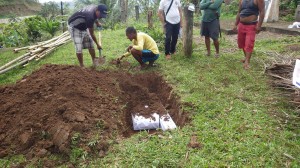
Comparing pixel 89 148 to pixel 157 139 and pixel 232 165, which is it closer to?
pixel 157 139

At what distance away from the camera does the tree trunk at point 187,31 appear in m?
5.82

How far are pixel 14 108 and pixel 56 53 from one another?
4.17 meters

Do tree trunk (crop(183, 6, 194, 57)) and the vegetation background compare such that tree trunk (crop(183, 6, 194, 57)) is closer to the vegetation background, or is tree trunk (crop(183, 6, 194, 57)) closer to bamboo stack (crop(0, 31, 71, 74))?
the vegetation background

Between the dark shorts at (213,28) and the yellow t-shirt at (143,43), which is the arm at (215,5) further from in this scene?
the yellow t-shirt at (143,43)

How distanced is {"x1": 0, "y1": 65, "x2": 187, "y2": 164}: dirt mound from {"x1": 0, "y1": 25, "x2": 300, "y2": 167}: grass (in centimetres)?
22

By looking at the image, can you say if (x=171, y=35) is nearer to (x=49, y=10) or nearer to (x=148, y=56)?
(x=148, y=56)

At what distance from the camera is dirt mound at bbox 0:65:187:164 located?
9.97 ft

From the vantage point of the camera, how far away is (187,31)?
5.96m

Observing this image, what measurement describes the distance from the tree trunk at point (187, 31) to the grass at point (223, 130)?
2.65 feet

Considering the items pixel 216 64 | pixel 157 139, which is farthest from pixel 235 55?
pixel 157 139

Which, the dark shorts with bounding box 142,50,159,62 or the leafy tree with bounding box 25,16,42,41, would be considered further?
the leafy tree with bounding box 25,16,42,41

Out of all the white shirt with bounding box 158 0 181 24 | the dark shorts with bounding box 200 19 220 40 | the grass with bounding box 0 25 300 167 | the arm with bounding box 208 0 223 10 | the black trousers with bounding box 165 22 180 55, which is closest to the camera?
the grass with bounding box 0 25 300 167

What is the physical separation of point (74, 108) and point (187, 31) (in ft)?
11.4

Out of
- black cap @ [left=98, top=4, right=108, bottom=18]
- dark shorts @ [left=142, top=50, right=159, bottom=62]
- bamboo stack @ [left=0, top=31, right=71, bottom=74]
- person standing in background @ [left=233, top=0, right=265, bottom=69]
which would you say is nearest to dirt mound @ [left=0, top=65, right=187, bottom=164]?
dark shorts @ [left=142, top=50, right=159, bottom=62]
